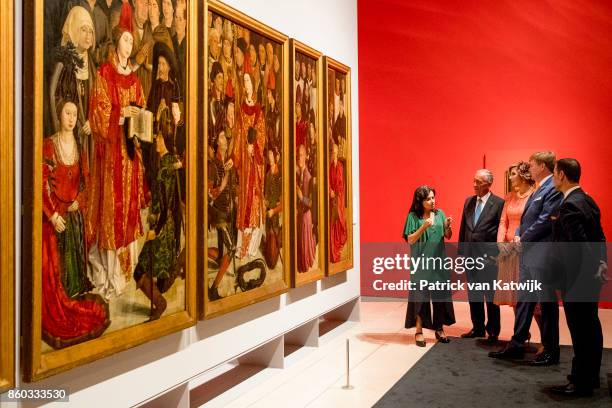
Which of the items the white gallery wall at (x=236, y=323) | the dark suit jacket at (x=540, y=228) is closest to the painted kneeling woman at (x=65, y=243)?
the white gallery wall at (x=236, y=323)

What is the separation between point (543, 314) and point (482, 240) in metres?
1.41

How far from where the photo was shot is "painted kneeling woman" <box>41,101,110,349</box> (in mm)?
3336

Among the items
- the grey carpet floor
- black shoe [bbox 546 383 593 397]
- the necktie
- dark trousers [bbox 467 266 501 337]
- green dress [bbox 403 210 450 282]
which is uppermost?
the necktie

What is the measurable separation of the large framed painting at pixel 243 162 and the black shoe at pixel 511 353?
2.38 m

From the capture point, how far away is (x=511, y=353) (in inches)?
263

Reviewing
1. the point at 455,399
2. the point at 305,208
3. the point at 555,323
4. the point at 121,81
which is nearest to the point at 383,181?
the point at 305,208

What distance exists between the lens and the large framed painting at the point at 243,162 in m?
4.98

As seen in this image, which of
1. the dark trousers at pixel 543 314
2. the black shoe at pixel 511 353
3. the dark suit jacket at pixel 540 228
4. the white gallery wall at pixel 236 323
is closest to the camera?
the white gallery wall at pixel 236 323

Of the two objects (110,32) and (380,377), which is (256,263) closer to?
(380,377)

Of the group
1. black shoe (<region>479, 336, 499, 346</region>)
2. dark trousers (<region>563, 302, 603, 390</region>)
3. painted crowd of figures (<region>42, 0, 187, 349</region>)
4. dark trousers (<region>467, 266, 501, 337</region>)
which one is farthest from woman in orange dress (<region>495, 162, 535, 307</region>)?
painted crowd of figures (<region>42, 0, 187, 349</region>)

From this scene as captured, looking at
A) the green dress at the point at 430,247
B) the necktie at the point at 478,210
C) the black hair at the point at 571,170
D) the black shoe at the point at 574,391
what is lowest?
the black shoe at the point at 574,391

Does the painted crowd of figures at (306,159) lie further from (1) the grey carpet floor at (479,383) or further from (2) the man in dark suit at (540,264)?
(2) the man in dark suit at (540,264)

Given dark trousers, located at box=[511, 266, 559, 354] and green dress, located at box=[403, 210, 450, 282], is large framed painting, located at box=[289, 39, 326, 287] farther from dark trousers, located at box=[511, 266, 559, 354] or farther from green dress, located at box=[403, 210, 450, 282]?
dark trousers, located at box=[511, 266, 559, 354]

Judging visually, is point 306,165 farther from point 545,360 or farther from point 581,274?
point 545,360
